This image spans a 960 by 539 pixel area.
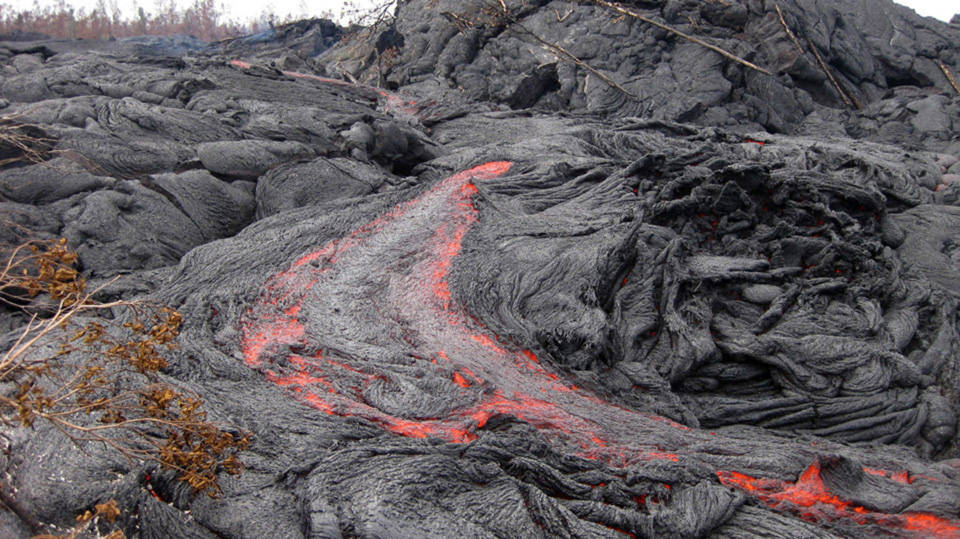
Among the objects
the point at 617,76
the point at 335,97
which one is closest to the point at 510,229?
the point at 335,97

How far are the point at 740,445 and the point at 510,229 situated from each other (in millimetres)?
4185

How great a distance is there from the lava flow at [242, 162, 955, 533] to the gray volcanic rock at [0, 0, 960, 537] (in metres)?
0.03

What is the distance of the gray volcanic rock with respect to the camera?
4.05m

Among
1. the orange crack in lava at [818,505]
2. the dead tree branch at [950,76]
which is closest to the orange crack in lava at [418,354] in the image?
the orange crack in lava at [818,505]

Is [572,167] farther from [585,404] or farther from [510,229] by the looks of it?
[585,404]

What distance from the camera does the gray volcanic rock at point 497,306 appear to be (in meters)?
4.05

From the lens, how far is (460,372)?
5695mm

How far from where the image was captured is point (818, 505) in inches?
171

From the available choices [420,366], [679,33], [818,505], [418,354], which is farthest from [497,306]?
[679,33]

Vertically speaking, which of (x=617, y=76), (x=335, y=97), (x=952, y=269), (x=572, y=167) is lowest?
(x=952, y=269)

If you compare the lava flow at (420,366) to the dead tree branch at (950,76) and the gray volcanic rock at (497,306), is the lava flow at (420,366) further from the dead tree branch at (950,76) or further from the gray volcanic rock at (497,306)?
Answer: the dead tree branch at (950,76)

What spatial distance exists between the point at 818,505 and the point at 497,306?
364 centimetres

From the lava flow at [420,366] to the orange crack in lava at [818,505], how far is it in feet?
0.04

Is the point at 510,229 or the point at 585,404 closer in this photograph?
the point at 585,404
